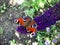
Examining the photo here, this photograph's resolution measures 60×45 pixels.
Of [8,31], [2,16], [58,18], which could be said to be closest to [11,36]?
[8,31]

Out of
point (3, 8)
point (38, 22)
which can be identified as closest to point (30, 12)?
point (38, 22)

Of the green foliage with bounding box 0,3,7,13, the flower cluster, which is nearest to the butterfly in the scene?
the flower cluster

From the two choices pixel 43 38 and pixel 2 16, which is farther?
pixel 2 16

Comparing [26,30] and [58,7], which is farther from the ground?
[58,7]

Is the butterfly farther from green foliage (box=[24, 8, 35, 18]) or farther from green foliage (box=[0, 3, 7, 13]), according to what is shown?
green foliage (box=[0, 3, 7, 13])

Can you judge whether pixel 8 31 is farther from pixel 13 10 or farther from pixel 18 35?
pixel 13 10

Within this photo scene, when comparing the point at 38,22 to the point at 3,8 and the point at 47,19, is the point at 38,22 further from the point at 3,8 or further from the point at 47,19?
the point at 3,8

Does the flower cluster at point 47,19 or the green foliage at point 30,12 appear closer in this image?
the flower cluster at point 47,19

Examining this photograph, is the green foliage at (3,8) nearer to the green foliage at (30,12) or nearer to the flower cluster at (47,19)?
the green foliage at (30,12)

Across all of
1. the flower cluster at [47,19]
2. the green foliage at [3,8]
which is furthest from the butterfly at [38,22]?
the green foliage at [3,8]

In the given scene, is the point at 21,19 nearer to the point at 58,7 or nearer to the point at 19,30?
the point at 19,30
